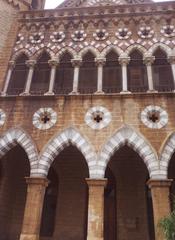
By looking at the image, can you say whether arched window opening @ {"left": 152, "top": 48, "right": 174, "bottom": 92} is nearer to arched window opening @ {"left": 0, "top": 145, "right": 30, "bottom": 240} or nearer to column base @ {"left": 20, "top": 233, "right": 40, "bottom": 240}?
arched window opening @ {"left": 0, "top": 145, "right": 30, "bottom": 240}

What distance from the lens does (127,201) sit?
415 inches

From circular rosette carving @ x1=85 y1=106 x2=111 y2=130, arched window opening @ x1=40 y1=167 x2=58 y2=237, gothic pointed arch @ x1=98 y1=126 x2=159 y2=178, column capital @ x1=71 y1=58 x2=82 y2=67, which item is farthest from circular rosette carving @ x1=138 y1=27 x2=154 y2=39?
arched window opening @ x1=40 y1=167 x2=58 y2=237

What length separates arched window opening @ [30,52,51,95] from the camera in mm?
11805

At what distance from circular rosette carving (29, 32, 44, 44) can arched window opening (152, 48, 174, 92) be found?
494cm

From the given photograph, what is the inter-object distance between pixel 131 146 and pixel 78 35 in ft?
18.7

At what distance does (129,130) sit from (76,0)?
34.0ft

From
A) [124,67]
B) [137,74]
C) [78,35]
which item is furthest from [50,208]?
[78,35]

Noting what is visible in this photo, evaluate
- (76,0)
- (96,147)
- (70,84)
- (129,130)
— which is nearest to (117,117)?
(129,130)

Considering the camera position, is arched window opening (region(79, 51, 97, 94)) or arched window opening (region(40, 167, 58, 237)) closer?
Result: arched window opening (region(40, 167, 58, 237))

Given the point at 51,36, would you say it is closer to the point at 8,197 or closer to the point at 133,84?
the point at 133,84

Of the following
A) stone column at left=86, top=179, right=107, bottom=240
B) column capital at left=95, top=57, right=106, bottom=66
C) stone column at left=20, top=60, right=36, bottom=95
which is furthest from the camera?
column capital at left=95, top=57, right=106, bottom=66

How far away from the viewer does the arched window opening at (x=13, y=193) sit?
1065 cm

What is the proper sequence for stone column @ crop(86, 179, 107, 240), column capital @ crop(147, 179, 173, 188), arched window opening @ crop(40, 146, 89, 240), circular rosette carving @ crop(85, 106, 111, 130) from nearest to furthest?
1. stone column @ crop(86, 179, 107, 240)
2. column capital @ crop(147, 179, 173, 188)
3. circular rosette carving @ crop(85, 106, 111, 130)
4. arched window opening @ crop(40, 146, 89, 240)

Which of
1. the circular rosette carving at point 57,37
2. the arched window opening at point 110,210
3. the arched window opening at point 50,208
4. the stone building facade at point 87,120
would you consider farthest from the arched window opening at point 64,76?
the arched window opening at point 110,210
